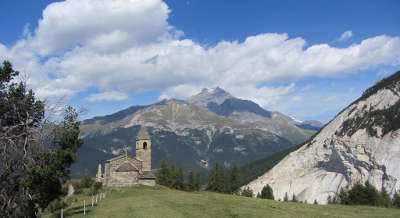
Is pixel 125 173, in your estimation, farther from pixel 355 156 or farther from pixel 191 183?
pixel 355 156

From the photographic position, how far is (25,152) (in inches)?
1211

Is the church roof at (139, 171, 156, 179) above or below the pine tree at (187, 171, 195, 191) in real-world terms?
above

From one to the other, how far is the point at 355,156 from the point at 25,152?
15840 cm

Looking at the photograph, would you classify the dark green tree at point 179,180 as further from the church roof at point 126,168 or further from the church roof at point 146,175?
the church roof at point 126,168

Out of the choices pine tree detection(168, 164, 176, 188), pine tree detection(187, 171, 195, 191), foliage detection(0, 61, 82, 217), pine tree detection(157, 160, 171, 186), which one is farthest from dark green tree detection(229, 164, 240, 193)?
foliage detection(0, 61, 82, 217)

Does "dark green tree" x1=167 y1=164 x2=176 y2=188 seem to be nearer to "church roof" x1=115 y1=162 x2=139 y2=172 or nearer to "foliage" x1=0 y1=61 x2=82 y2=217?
"church roof" x1=115 y1=162 x2=139 y2=172

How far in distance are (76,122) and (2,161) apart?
10.7 metres

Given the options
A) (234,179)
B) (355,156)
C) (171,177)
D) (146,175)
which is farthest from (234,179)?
(355,156)

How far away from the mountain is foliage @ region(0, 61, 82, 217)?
445 feet

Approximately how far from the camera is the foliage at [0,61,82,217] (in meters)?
31.0

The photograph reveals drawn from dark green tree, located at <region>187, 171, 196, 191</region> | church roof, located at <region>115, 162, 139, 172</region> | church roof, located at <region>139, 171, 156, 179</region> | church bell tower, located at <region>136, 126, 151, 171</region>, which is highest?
church bell tower, located at <region>136, 126, 151, 171</region>

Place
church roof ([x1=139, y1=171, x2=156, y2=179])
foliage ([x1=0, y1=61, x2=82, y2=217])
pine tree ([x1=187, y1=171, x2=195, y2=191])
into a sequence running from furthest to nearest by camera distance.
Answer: pine tree ([x1=187, y1=171, x2=195, y2=191]), church roof ([x1=139, y1=171, x2=156, y2=179]), foliage ([x1=0, y1=61, x2=82, y2=217])

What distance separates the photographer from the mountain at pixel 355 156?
158 m

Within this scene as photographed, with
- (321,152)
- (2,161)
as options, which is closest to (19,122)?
(2,161)
